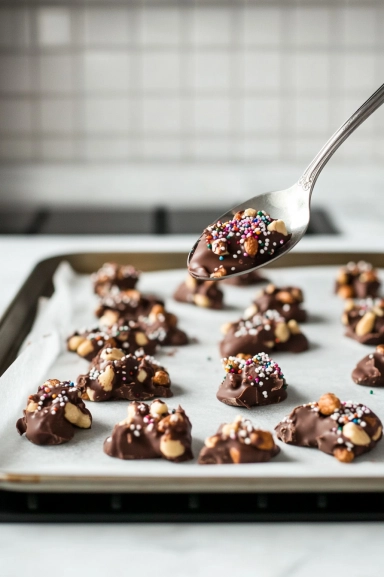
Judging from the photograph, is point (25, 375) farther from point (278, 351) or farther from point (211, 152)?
point (211, 152)

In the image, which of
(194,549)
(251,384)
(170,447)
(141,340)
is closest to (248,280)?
(141,340)

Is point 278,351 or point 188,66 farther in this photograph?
point 188,66

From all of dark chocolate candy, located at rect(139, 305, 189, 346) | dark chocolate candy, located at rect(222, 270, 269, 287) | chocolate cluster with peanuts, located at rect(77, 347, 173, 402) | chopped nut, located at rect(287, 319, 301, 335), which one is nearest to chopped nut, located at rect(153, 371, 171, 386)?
chocolate cluster with peanuts, located at rect(77, 347, 173, 402)

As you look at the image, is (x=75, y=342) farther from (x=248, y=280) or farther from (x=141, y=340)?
(x=248, y=280)

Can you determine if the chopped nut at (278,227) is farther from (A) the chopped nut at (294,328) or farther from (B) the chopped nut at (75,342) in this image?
(B) the chopped nut at (75,342)

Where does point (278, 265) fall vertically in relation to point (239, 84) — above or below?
below

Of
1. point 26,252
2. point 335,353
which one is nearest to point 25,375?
point 335,353

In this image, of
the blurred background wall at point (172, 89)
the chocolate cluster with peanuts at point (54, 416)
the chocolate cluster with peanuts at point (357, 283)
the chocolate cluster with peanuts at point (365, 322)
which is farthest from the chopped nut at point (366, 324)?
the blurred background wall at point (172, 89)
